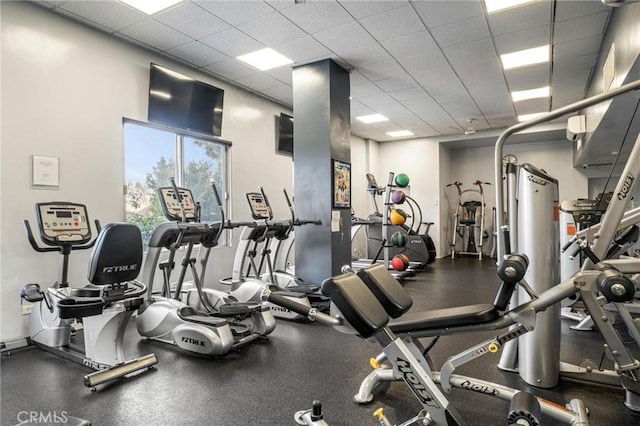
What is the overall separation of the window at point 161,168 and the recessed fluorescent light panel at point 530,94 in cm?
474

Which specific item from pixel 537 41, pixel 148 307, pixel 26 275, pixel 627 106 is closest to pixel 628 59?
pixel 627 106

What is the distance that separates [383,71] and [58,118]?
3.81 metres

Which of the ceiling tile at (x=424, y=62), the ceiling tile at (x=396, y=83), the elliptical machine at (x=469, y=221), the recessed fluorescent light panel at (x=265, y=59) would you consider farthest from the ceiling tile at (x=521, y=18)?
the elliptical machine at (x=469, y=221)

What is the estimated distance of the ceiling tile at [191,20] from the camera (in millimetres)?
3469

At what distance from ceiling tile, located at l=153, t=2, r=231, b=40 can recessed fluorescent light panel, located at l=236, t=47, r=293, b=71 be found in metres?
0.67

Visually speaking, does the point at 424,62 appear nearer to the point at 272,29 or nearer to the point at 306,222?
the point at 272,29

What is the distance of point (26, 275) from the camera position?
10.6ft

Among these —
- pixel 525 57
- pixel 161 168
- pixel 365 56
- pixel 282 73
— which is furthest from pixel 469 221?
pixel 161 168

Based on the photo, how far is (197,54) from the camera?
14.5 feet

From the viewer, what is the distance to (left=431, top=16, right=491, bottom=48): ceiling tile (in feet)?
12.5

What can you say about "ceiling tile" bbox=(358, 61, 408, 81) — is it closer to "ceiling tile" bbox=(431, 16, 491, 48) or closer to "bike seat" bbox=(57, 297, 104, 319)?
"ceiling tile" bbox=(431, 16, 491, 48)

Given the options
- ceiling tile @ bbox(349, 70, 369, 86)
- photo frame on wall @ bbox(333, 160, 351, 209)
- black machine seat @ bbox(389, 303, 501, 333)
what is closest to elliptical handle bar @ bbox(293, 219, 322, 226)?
photo frame on wall @ bbox(333, 160, 351, 209)

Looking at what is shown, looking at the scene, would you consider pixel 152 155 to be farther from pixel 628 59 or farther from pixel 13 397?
pixel 628 59

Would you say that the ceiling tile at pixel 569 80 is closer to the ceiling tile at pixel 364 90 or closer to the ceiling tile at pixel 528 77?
the ceiling tile at pixel 528 77
